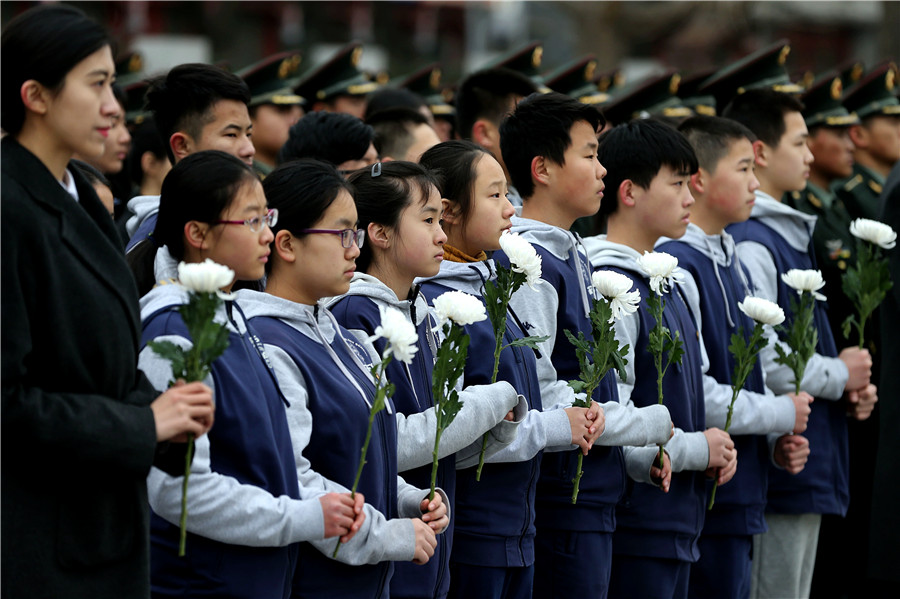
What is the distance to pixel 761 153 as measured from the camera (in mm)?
6254

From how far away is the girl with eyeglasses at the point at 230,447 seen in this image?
2.95 meters

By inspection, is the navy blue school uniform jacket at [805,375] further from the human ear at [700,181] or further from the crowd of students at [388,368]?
the human ear at [700,181]

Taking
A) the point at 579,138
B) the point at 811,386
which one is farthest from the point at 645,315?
the point at 811,386

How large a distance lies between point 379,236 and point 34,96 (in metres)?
1.41

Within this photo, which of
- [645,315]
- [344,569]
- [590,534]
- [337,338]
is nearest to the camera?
[344,569]

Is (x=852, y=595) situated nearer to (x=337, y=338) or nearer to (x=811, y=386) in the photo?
(x=811, y=386)

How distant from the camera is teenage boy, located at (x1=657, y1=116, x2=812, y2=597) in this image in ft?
16.7

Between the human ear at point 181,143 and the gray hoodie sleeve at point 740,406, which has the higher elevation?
the human ear at point 181,143

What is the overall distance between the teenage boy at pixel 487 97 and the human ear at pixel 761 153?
116 centimetres

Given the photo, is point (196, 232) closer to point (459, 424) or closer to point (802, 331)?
point (459, 424)

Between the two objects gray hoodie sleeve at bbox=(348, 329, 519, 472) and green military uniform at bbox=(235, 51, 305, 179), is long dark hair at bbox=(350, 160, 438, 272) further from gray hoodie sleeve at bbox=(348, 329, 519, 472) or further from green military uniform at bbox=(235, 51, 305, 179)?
green military uniform at bbox=(235, 51, 305, 179)

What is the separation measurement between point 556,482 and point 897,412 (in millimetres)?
2505

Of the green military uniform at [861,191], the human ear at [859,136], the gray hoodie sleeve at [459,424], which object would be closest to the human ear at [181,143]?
the gray hoodie sleeve at [459,424]

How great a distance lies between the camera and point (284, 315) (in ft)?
11.2
